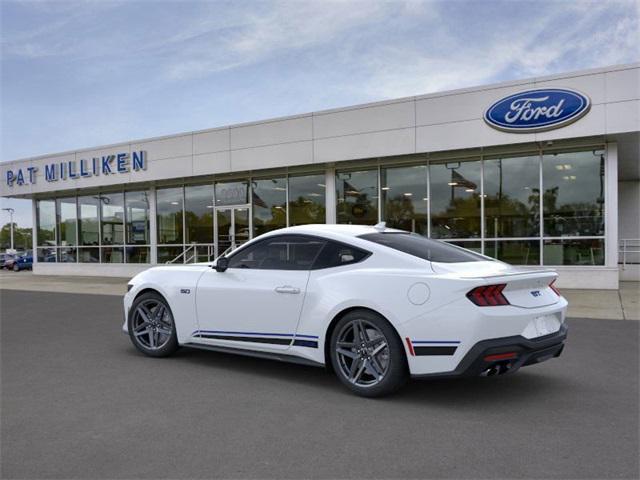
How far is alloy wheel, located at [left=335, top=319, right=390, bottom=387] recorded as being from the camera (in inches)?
181

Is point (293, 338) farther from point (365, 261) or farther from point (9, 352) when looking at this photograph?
point (9, 352)

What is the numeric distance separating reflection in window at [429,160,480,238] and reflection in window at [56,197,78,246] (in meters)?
16.4

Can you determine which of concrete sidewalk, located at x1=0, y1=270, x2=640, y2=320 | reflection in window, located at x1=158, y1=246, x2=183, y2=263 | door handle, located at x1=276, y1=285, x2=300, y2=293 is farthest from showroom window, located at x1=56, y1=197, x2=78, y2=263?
door handle, located at x1=276, y1=285, x2=300, y2=293

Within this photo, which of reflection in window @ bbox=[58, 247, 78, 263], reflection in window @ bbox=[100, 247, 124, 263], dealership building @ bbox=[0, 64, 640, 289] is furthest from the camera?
reflection in window @ bbox=[58, 247, 78, 263]

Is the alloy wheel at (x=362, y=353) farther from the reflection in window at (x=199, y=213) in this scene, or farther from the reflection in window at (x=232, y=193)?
the reflection in window at (x=199, y=213)

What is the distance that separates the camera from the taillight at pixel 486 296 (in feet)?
13.8

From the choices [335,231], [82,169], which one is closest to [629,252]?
[335,231]

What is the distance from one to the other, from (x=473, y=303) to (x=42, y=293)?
14.3m

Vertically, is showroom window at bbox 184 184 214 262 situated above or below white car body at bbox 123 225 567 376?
above

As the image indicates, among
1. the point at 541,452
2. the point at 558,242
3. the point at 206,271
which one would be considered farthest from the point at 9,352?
the point at 558,242

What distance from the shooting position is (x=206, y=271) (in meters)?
6.02

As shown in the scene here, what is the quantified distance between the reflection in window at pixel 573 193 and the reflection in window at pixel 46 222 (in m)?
21.0

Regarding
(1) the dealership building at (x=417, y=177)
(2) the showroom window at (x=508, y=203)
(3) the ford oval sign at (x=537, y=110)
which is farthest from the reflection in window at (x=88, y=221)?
(3) the ford oval sign at (x=537, y=110)

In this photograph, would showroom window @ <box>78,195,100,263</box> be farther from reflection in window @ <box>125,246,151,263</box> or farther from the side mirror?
the side mirror
